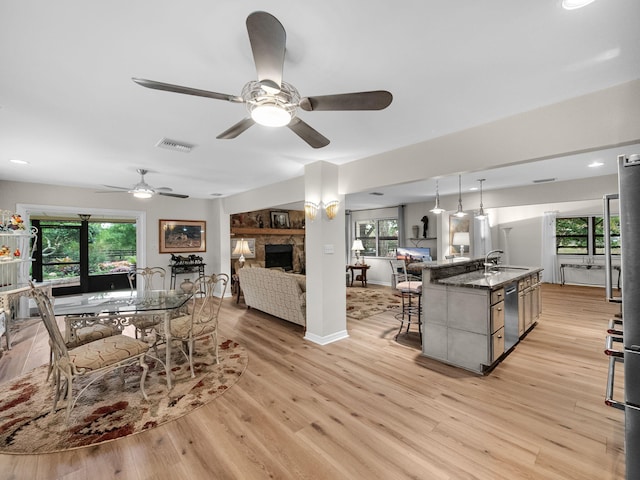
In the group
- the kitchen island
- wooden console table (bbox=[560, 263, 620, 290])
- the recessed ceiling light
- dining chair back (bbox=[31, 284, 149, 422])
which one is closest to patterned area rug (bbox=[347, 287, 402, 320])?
the kitchen island

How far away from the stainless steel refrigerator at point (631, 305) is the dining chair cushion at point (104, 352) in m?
3.30

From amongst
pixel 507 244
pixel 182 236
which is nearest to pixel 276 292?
pixel 182 236

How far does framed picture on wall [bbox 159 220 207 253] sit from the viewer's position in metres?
6.62

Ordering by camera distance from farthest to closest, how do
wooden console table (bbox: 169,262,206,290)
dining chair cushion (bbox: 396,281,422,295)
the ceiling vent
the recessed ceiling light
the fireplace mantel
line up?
the fireplace mantel → wooden console table (bbox: 169,262,206,290) → dining chair cushion (bbox: 396,281,422,295) → the ceiling vent → the recessed ceiling light

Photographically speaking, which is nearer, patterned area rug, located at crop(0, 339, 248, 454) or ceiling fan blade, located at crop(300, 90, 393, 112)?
ceiling fan blade, located at crop(300, 90, 393, 112)

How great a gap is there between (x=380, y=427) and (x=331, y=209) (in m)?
2.54

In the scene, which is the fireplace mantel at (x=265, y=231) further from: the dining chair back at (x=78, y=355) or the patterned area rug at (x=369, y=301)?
the dining chair back at (x=78, y=355)

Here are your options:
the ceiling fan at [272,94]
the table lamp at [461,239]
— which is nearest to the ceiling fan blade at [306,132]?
the ceiling fan at [272,94]

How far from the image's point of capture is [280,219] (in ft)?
28.9

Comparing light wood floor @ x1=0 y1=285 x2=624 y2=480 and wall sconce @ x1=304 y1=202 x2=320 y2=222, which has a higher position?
wall sconce @ x1=304 y1=202 x2=320 y2=222

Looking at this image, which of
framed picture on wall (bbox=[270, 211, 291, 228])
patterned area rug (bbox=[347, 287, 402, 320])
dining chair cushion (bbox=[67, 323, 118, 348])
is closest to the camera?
dining chair cushion (bbox=[67, 323, 118, 348])

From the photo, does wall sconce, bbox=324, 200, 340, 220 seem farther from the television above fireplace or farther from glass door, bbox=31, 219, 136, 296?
A: glass door, bbox=31, 219, 136, 296

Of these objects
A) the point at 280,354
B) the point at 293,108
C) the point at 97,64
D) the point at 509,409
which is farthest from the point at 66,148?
the point at 509,409

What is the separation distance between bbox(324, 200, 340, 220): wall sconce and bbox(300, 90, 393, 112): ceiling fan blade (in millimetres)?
2231
